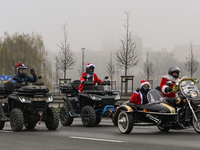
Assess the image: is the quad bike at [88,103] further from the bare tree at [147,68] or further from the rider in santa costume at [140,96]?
the bare tree at [147,68]

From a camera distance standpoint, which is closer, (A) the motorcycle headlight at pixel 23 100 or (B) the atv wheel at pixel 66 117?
(A) the motorcycle headlight at pixel 23 100

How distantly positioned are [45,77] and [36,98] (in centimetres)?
3666

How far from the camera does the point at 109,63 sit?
52.0m

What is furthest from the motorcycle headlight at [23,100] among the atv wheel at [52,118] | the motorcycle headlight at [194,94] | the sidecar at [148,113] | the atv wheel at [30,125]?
the motorcycle headlight at [194,94]

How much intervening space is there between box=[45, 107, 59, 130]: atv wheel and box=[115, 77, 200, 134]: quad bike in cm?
190

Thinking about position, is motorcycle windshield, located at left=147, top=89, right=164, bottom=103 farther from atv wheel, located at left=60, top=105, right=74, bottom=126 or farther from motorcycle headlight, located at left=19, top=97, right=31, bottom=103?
atv wheel, located at left=60, top=105, right=74, bottom=126

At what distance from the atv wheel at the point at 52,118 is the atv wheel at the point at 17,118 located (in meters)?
0.93

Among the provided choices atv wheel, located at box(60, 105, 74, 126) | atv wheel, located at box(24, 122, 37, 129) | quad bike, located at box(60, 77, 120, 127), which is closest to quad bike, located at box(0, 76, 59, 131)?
atv wheel, located at box(24, 122, 37, 129)

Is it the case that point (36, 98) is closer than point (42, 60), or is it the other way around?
point (36, 98)

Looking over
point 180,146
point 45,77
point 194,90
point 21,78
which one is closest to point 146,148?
point 180,146

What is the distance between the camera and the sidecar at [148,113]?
35.2ft

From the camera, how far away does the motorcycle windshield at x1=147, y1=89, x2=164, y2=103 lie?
1119 centimetres

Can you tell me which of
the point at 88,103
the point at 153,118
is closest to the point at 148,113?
the point at 153,118

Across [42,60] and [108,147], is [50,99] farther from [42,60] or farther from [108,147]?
[42,60]
